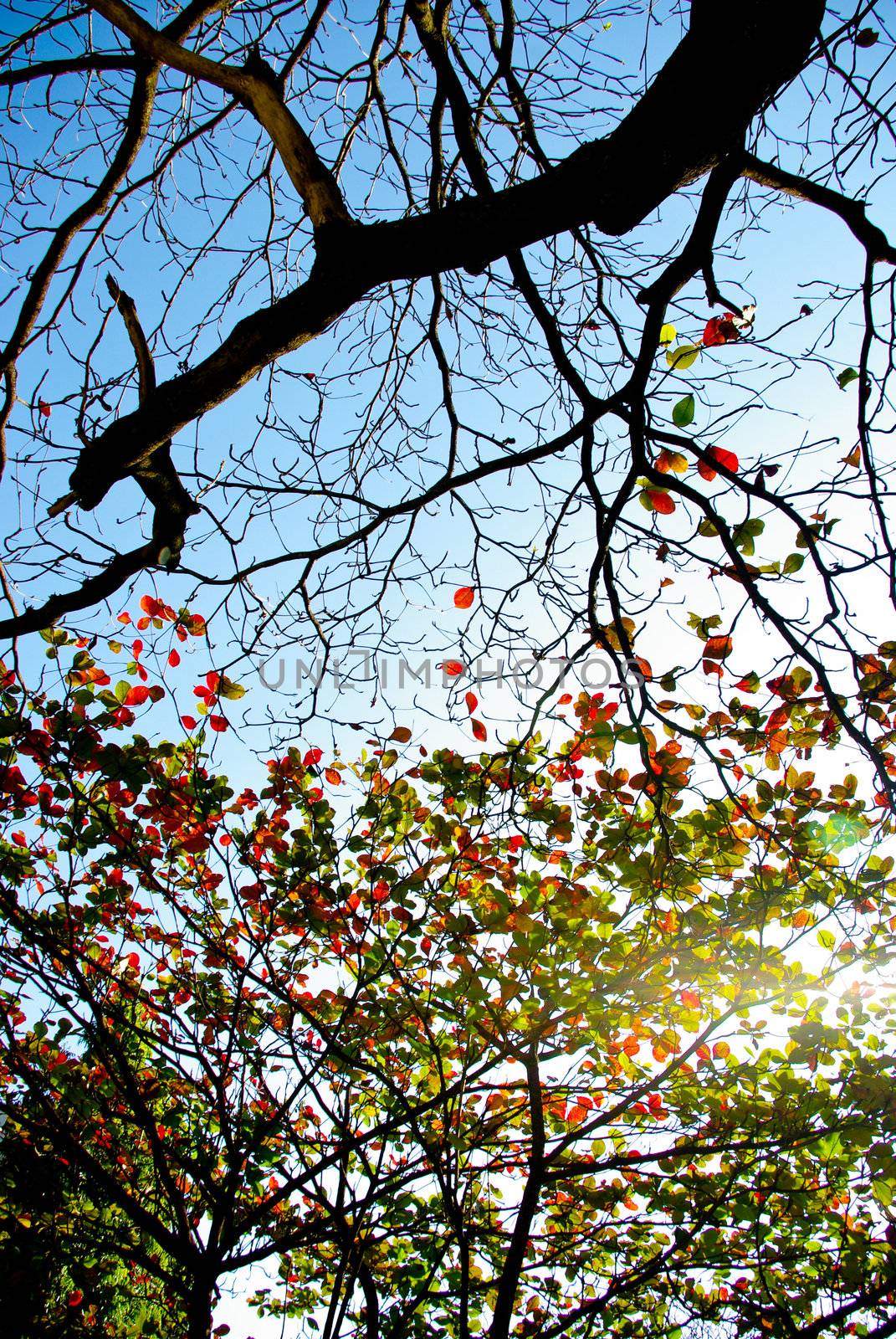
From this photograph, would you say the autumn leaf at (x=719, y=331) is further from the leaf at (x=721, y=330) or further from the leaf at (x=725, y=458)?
the leaf at (x=725, y=458)

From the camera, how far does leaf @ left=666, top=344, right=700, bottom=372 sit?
6.29 feet

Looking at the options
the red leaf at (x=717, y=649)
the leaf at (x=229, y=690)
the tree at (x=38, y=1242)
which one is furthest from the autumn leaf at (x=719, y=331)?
the tree at (x=38, y=1242)

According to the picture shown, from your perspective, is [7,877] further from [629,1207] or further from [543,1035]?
[629,1207]

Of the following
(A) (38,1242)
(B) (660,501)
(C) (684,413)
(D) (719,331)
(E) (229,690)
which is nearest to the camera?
(C) (684,413)

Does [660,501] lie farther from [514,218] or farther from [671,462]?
[514,218]

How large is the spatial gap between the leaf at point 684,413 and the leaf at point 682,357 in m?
0.19

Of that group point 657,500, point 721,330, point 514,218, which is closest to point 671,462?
point 657,500

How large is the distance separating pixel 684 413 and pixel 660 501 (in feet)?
1.03

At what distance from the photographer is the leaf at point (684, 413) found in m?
1.78

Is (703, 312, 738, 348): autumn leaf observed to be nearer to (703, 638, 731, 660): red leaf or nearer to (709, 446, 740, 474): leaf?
(709, 446, 740, 474): leaf

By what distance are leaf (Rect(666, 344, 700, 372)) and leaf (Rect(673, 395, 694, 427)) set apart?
7.5 inches

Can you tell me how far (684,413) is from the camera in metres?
1.82

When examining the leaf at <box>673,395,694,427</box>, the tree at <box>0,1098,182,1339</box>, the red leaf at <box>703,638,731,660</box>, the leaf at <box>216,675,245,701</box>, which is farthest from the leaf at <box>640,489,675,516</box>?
the tree at <box>0,1098,182,1339</box>

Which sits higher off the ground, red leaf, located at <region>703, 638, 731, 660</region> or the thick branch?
the thick branch
